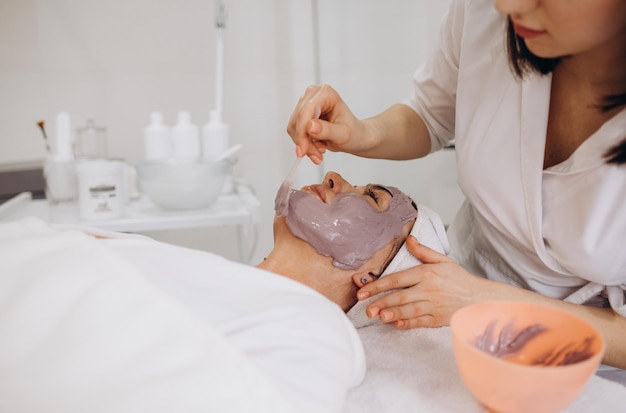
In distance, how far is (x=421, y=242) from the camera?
1.03 m

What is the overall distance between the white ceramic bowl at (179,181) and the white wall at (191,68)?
0.42 m

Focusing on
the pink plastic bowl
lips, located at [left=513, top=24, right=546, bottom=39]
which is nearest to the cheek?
lips, located at [left=513, top=24, right=546, bottom=39]

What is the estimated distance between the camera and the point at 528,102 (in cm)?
93

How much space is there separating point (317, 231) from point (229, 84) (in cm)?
142

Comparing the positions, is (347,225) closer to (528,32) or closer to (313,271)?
(313,271)

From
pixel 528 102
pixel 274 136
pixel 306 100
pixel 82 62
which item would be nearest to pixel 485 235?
pixel 528 102

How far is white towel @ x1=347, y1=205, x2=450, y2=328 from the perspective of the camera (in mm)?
981

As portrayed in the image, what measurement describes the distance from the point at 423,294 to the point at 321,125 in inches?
14.2

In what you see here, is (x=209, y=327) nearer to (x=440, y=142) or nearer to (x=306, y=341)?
(x=306, y=341)

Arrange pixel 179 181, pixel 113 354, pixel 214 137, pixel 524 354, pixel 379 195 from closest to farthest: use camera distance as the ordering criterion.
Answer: pixel 113 354 < pixel 524 354 < pixel 379 195 < pixel 179 181 < pixel 214 137

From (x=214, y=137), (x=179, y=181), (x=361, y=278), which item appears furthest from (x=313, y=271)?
(x=214, y=137)

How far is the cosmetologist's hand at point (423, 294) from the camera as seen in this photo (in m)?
0.92

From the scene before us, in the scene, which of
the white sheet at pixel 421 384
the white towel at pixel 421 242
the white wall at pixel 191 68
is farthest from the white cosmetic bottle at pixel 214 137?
the white sheet at pixel 421 384

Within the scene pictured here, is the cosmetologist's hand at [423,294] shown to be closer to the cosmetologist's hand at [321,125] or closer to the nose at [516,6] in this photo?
the cosmetologist's hand at [321,125]
